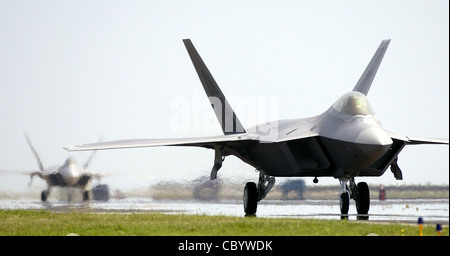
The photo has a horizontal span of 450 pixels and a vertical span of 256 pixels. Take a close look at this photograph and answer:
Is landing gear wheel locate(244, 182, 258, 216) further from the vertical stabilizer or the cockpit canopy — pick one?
the vertical stabilizer

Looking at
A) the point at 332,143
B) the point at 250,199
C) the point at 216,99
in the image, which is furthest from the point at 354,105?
the point at 216,99

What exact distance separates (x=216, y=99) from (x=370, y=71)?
487 cm

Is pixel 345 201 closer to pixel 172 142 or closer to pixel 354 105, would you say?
pixel 354 105

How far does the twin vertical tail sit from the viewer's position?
74.4ft

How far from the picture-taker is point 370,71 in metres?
23.8

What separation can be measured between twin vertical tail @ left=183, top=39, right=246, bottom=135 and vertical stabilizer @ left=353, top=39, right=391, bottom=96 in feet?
12.7

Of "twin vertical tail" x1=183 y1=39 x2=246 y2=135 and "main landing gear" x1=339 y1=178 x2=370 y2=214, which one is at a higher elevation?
"twin vertical tail" x1=183 y1=39 x2=246 y2=135

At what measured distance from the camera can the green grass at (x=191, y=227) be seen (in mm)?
13578

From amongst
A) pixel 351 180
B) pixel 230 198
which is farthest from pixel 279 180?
pixel 351 180

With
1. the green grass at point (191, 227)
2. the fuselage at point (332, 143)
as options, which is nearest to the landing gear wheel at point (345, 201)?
the fuselage at point (332, 143)

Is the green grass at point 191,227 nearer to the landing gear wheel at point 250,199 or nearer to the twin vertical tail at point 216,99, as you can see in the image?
the landing gear wheel at point 250,199

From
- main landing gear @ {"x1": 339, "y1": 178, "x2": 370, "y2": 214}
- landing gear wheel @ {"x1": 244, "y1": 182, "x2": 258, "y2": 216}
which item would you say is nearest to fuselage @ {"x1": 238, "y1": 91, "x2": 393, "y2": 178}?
landing gear wheel @ {"x1": 244, "y1": 182, "x2": 258, "y2": 216}
